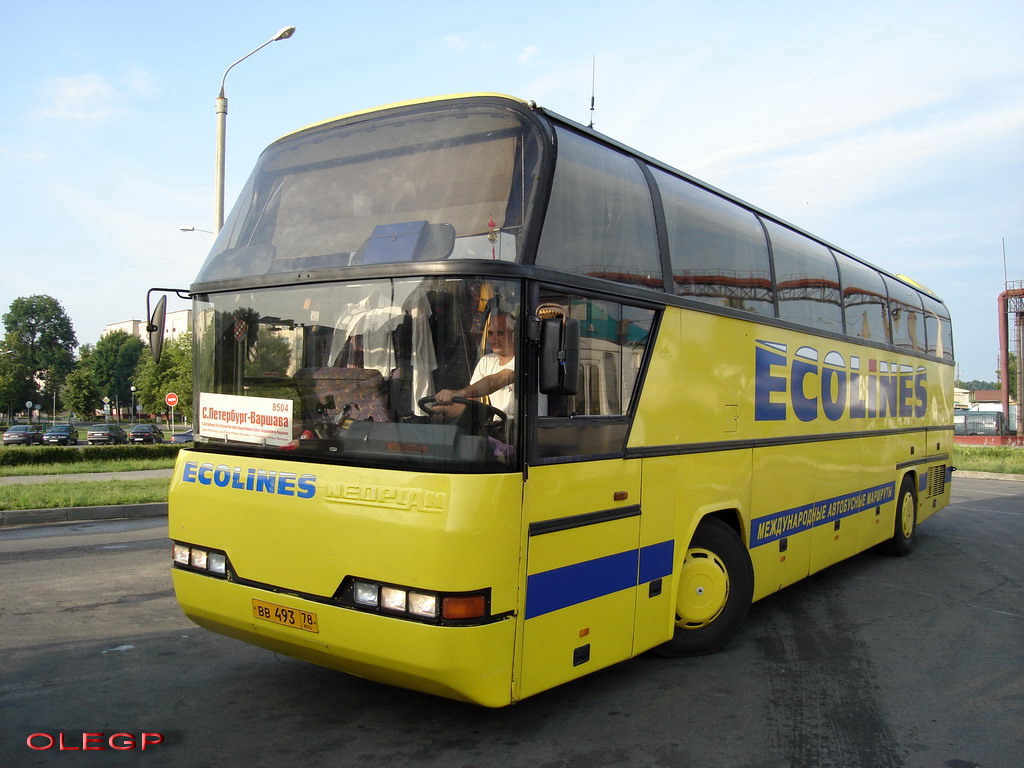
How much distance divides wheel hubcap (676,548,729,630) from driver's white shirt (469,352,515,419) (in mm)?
2288

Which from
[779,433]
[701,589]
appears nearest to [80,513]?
[701,589]

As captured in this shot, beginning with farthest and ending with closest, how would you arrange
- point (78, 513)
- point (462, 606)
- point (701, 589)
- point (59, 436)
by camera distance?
point (59, 436)
point (78, 513)
point (701, 589)
point (462, 606)

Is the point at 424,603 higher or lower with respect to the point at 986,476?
higher

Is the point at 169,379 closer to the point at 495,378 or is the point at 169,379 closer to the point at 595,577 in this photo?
the point at 595,577

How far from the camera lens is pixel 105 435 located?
48719 millimetres

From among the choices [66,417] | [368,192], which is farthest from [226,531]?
[66,417]

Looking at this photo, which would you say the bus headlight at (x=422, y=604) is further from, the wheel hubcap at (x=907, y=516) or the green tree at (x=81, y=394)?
the green tree at (x=81, y=394)

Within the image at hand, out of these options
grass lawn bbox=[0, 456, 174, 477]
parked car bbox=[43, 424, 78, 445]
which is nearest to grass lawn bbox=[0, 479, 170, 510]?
grass lawn bbox=[0, 456, 174, 477]

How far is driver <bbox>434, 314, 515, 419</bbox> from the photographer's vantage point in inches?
156

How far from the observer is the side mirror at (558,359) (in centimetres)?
404

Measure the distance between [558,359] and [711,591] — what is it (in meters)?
2.67

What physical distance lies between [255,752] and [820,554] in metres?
5.63

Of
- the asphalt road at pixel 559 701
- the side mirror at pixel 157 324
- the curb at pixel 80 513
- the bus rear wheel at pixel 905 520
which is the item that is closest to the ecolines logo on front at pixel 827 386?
the bus rear wheel at pixel 905 520

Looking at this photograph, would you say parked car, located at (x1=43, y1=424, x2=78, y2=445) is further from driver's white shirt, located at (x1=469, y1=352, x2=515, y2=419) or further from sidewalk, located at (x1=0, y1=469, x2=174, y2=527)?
driver's white shirt, located at (x1=469, y1=352, x2=515, y2=419)
